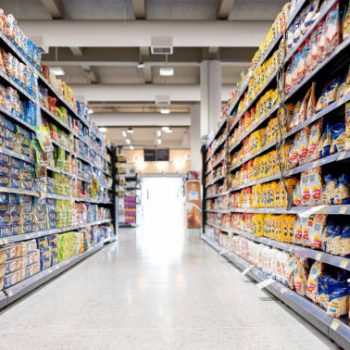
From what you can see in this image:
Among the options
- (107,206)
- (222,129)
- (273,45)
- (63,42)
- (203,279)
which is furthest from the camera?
(107,206)

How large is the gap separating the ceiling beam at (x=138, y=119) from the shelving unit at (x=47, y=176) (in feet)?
30.7

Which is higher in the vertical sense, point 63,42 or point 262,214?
point 63,42

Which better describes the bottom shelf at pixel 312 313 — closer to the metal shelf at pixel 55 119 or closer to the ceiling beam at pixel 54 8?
the metal shelf at pixel 55 119

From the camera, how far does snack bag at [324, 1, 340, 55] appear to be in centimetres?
223

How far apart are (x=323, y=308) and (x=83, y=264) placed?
12.6ft

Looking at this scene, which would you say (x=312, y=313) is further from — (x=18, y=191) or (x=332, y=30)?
(x=18, y=191)

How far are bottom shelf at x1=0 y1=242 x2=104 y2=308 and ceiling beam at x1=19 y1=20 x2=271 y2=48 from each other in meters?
5.22

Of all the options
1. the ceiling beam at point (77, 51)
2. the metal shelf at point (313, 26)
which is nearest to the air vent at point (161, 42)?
the ceiling beam at point (77, 51)

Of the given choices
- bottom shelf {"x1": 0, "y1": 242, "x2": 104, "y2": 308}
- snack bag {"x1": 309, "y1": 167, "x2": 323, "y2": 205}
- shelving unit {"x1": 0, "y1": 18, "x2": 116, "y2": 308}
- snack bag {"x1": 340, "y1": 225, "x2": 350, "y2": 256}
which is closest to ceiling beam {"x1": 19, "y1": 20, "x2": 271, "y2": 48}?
shelving unit {"x1": 0, "y1": 18, "x2": 116, "y2": 308}

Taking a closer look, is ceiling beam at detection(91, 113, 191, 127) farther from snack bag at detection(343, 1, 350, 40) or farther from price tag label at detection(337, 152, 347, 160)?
price tag label at detection(337, 152, 347, 160)

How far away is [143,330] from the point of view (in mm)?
2463

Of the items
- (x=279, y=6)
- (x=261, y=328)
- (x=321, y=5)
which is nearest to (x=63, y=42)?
(x=279, y=6)

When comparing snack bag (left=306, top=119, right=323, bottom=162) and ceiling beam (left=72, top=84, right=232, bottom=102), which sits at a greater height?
ceiling beam (left=72, top=84, right=232, bottom=102)

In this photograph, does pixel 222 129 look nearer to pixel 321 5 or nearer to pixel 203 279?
pixel 203 279
